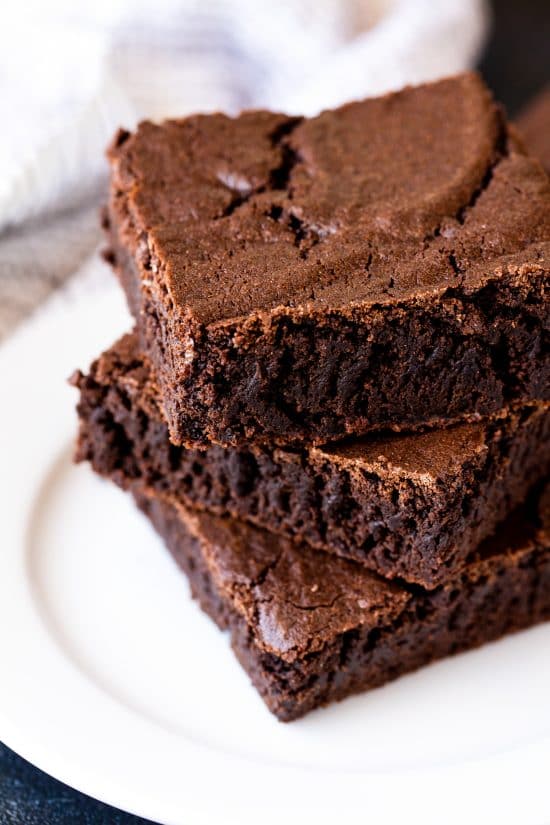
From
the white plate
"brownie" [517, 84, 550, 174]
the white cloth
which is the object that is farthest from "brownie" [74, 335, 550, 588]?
the white cloth

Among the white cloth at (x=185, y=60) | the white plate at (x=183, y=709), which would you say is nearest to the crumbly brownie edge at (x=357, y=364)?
the white plate at (x=183, y=709)

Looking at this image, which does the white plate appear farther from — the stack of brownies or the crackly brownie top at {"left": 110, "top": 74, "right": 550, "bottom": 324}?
the crackly brownie top at {"left": 110, "top": 74, "right": 550, "bottom": 324}

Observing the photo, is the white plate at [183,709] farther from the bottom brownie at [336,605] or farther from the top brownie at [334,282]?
the top brownie at [334,282]

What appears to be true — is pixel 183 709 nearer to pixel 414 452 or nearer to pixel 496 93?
pixel 414 452

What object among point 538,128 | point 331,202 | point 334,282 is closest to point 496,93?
point 538,128

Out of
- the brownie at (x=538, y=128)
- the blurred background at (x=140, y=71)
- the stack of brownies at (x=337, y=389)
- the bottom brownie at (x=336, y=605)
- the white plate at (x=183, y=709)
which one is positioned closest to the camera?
the white plate at (x=183, y=709)
